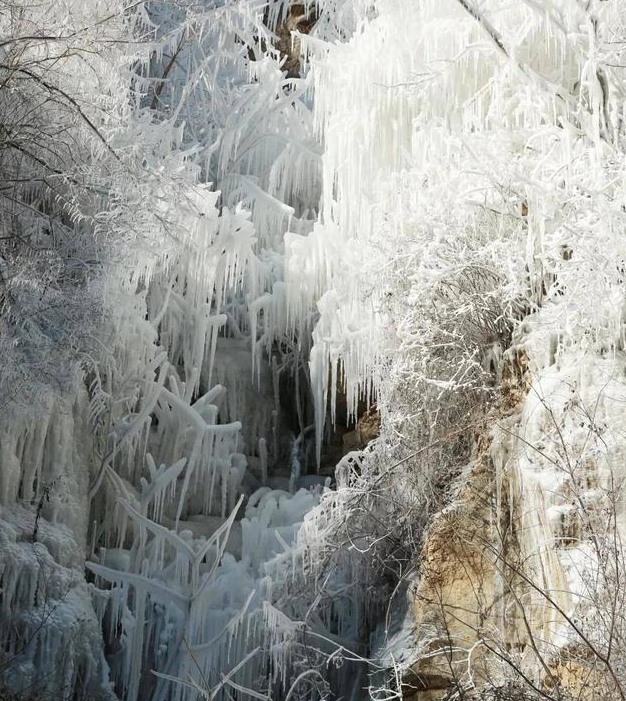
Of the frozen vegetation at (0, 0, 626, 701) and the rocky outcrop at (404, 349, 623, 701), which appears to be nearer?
the rocky outcrop at (404, 349, 623, 701)

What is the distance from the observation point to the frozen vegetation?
6750 mm

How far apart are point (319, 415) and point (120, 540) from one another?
8.43 feet

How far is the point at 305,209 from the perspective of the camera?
43.1 feet

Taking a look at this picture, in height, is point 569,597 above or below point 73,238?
below

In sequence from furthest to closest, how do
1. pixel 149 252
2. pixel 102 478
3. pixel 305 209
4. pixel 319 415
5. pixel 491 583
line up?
pixel 305 209 → pixel 319 415 → pixel 102 478 → pixel 149 252 → pixel 491 583

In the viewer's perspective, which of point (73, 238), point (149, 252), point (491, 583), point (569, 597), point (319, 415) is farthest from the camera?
point (319, 415)

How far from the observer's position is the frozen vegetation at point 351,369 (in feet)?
22.1

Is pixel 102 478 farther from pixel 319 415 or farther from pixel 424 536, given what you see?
pixel 424 536

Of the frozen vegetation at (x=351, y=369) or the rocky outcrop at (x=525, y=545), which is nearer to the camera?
the rocky outcrop at (x=525, y=545)

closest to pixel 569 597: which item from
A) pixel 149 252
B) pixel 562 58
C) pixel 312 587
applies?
pixel 312 587

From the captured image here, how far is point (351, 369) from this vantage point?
991 cm

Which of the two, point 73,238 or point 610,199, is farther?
point 73,238

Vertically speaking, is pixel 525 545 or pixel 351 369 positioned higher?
pixel 351 369

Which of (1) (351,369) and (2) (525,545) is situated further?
(1) (351,369)
